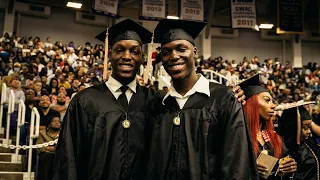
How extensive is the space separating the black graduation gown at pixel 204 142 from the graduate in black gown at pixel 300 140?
1899 millimetres

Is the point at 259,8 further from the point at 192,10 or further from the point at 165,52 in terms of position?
the point at 165,52

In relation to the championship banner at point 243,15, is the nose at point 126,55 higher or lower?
lower

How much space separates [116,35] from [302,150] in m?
2.56

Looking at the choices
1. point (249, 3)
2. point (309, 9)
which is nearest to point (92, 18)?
point (249, 3)

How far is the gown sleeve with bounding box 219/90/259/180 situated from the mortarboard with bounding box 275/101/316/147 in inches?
70.1

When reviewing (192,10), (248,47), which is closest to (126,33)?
(192,10)

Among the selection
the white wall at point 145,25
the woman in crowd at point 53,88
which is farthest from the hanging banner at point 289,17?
the woman in crowd at point 53,88

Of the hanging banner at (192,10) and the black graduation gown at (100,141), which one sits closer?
the black graduation gown at (100,141)

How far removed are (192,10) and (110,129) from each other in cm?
1242

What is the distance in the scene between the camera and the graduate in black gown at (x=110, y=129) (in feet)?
8.99

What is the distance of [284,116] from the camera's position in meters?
4.47

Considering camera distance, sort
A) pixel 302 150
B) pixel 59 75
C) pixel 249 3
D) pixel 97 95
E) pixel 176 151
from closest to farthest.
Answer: pixel 176 151, pixel 97 95, pixel 302 150, pixel 59 75, pixel 249 3

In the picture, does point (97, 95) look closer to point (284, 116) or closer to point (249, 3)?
point (284, 116)

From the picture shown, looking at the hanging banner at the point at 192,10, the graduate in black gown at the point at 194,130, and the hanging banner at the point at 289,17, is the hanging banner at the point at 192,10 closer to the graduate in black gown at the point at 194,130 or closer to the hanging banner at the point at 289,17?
the hanging banner at the point at 289,17
